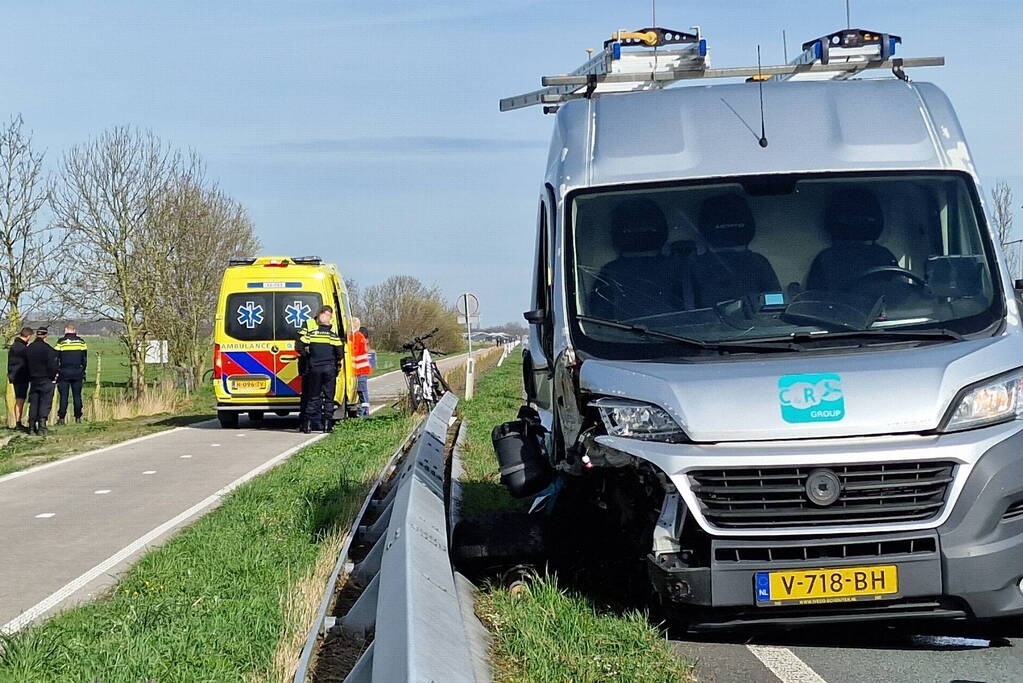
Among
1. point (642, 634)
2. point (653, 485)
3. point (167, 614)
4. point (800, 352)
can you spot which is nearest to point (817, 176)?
point (800, 352)

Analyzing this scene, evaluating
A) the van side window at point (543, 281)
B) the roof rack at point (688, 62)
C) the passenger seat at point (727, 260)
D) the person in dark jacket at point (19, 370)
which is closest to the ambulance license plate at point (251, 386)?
the person in dark jacket at point (19, 370)

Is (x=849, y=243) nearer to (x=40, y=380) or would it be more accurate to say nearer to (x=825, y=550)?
(x=825, y=550)

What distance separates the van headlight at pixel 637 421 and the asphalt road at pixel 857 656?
1024 mm

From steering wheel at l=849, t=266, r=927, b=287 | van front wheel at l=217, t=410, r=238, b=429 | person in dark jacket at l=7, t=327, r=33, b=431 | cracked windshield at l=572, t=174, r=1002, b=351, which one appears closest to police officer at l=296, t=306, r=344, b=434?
van front wheel at l=217, t=410, r=238, b=429

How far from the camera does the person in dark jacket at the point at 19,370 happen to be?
22.8 metres

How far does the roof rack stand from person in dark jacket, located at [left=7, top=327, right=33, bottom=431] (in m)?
15.4

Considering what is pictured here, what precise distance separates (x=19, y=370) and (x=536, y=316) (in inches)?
689

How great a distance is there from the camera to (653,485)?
607 cm

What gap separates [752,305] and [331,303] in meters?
16.2

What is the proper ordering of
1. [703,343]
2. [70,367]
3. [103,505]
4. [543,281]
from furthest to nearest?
[70,367] → [103,505] → [543,281] → [703,343]

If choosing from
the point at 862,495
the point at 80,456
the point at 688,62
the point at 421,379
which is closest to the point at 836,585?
the point at 862,495

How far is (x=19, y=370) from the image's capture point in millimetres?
22766

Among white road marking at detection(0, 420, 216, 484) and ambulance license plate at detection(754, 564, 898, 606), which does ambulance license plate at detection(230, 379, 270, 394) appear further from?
ambulance license plate at detection(754, 564, 898, 606)

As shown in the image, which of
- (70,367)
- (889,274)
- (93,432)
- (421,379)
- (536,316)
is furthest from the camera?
(70,367)
